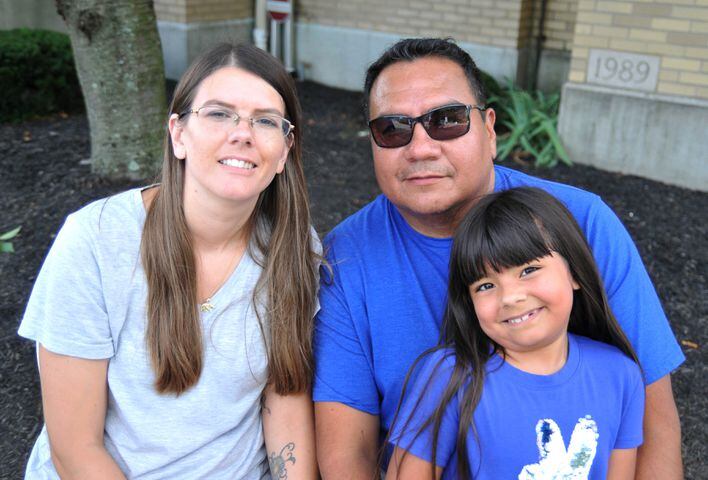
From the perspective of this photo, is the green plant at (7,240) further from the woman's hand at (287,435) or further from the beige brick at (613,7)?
the beige brick at (613,7)

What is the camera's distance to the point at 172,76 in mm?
9750

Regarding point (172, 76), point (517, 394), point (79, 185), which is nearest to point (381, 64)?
point (517, 394)

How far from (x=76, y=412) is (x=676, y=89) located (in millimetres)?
5551

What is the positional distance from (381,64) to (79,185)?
11.4 feet

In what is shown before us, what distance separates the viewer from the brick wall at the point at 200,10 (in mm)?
9477

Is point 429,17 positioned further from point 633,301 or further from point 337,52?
point 633,301

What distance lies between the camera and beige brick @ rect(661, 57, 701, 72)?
6137mm

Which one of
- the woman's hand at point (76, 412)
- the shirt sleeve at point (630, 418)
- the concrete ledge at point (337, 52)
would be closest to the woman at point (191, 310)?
the woman's hand at point (76, 412)

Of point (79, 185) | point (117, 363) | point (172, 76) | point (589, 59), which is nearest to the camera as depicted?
point (117, 363)

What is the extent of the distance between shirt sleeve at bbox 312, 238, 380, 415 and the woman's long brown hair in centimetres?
5

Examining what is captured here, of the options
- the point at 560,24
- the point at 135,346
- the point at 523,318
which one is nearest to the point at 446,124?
the point at 523,318

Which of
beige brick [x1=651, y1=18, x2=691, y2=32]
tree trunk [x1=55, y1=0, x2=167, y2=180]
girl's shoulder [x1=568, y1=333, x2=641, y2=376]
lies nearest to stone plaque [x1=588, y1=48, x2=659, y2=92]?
beige brick [x1=651, y1=18, x2=691, y2=32]

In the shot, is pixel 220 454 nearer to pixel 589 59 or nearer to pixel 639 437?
pixel 639 437

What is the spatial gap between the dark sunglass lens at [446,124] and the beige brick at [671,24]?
4460 mm
